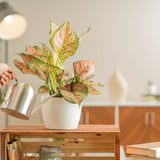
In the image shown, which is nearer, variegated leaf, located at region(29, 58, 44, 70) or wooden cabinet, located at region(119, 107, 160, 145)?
variegated leaf, located at region(29, 58, 44, 70)

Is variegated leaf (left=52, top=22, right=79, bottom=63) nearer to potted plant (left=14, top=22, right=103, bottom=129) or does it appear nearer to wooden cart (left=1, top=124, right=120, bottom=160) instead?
potted plant (left=14, top=22, right=103, bottom=129)

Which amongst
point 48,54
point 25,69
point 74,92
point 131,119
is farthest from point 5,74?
point 131,119

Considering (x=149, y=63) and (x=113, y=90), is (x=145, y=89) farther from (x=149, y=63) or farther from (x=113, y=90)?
(x=113, y=90)

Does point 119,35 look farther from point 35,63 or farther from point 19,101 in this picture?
point 19,101

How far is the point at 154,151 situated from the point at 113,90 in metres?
2.74

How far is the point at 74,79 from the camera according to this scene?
141 centimetres

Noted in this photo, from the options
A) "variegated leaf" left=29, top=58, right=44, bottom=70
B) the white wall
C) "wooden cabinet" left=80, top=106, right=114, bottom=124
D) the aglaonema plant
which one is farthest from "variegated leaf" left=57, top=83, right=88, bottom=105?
the white wall

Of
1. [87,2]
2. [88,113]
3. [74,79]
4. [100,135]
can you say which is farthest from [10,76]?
[87,2]

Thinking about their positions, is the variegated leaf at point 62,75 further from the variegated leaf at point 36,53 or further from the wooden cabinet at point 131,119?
the wooden cabinet at point 131,119

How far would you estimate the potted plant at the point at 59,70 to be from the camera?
1396mm

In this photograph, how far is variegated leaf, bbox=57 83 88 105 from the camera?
4.29 ft

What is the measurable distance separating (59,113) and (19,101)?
10.5 inches

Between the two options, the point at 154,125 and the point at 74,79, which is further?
the point at 154,125

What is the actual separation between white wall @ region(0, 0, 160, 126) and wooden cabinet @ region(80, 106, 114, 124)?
46 centimetres
